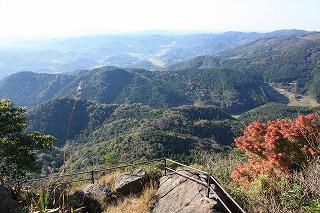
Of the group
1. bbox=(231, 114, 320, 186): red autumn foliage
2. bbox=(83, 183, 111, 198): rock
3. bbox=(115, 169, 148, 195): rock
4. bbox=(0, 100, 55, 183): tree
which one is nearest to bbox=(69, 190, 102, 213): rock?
bbox=(83, 183, 111, 198): rock

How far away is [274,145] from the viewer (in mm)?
12977

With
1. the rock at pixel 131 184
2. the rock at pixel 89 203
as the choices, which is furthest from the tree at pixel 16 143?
the rock at pixel 131 184

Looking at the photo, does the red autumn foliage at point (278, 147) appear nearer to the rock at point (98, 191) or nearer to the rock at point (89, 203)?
the rock at point (98, 191)

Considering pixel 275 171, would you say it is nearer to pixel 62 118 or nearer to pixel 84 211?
pixel 84 211

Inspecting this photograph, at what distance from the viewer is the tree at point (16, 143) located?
18344 millimetres

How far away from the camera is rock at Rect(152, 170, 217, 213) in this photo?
30.5 feet

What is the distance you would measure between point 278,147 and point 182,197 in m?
4.32

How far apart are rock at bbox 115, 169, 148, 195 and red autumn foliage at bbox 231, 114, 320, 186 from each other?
3.41m

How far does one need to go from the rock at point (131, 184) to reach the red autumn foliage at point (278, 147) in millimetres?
3407

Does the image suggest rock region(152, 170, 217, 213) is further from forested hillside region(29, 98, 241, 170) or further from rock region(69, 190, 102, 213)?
forested hillside region(29, 98, 241, 170)

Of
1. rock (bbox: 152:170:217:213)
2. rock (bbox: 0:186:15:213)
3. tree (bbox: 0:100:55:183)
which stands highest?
rock (bbox: 0:186:15:213)

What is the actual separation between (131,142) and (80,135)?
5802cm

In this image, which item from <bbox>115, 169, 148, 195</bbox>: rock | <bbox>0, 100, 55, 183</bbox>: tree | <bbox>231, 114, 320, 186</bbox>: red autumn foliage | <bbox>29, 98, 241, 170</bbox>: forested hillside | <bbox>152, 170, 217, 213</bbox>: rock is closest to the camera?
<bbox>152, 170, 217, 213</bbox>: rock

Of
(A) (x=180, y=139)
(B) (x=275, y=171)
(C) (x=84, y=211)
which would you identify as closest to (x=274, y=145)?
(B) (x=275, y=171)
